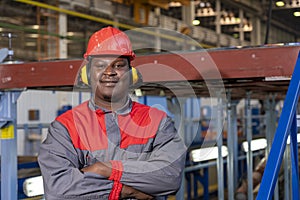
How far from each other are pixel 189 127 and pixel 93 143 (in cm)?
824

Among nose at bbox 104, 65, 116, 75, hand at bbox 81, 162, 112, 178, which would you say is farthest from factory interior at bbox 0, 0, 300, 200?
nose at bbox 104, 65, 116, 75

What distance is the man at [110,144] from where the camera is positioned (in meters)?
2.15

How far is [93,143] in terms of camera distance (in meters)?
2.29

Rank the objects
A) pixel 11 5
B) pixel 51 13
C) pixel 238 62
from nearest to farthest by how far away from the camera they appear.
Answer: pixel 238 62
pixel 51 13
pixel 11 5

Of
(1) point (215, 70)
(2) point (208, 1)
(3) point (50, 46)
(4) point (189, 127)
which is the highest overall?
(2) point (208, 1)

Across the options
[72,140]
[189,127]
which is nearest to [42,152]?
[72,140]

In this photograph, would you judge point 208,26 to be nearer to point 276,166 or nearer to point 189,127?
point 189,127

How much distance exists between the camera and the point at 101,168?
84.2 inches

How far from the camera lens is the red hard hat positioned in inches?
91.6

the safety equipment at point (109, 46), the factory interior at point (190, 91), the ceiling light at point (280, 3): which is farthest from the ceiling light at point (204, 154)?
the safety equipment at point (109, 46)

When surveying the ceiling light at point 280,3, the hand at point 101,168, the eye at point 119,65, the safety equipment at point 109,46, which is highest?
the ceiling light at point 280,3

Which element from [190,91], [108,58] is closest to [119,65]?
[108,58]

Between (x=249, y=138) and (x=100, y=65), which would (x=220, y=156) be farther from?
(x=100, y=65)

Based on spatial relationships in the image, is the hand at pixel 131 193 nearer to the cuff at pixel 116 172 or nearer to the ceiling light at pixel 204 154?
the cuff at pixel 116 172
